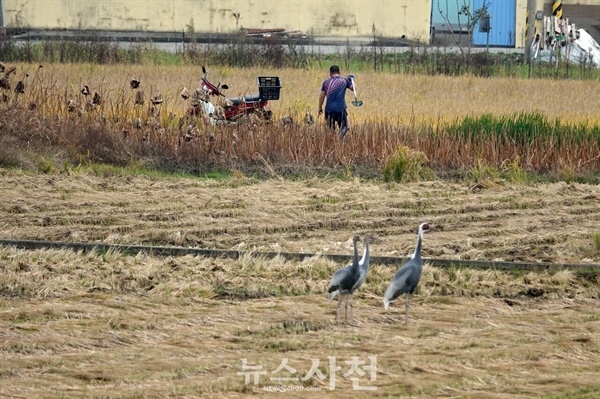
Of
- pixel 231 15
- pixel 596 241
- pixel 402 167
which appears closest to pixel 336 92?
pixel 402 167

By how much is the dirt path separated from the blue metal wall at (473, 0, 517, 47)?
1043 inches

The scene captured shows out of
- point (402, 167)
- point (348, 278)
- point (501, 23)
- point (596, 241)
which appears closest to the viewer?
point (348, 278)

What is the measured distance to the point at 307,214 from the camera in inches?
419

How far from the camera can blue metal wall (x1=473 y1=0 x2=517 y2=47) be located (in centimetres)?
3775

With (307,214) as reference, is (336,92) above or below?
above

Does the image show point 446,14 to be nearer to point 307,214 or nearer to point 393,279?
point 307,214

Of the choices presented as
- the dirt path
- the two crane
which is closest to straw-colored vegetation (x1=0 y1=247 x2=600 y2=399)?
the two crane

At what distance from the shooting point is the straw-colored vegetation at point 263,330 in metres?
5.78

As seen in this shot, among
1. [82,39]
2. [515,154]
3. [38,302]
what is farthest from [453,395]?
[82,39]

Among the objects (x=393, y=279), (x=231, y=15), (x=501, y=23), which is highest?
(x=231, y=15)

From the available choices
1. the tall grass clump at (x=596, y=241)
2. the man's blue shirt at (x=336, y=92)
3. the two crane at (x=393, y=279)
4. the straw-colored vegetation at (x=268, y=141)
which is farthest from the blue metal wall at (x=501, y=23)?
the two crane at (x=393, y=279)

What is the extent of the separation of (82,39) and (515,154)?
1700cm

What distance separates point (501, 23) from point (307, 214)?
1141 inches

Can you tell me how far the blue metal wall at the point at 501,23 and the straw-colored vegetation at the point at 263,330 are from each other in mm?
30690
